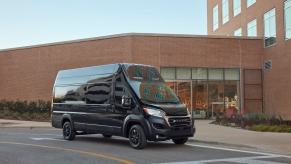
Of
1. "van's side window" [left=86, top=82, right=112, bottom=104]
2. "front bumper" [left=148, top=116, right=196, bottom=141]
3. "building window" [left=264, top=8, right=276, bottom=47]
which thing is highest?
"building window" [left=264, top=8, right=276, bottom=47]

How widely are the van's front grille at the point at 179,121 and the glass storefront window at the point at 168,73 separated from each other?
21.3 m

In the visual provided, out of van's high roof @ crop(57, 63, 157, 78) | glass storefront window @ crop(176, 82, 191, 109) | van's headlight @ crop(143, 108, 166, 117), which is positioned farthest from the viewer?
glass storefront window @ crop(176, 82, 191, 109)

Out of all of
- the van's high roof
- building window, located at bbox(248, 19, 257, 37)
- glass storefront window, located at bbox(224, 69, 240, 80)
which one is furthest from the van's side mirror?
building window, located at bbox(248, 19, 257, 37)

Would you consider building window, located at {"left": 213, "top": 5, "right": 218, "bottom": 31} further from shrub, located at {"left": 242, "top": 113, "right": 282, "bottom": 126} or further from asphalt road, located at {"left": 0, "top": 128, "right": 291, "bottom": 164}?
asphalt road, located at {"left": 0, "top": 128, "right": 291, "bottom": 164}

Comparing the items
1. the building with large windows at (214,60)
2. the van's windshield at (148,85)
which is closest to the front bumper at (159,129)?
the van's windshield at (148,85)

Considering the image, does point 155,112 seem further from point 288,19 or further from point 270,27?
point 270,27

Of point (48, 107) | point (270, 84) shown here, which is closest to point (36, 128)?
point (48, 107)

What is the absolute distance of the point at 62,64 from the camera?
39.5m

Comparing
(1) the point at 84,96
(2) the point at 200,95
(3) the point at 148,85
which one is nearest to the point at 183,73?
(2) the point at 200,95

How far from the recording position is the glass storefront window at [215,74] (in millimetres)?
37625

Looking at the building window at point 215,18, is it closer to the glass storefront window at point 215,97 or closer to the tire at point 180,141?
the glass storefront window at point 215,97

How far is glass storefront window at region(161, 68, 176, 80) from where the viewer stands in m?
36.8

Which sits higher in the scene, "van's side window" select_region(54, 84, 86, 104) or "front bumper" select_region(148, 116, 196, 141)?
"van's side window" select_region(54, 84, 86, 104)

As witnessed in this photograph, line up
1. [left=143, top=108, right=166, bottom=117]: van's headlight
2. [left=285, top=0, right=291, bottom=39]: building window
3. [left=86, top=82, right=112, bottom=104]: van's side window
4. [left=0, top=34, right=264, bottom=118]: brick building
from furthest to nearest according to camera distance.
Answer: [left=0, top=34, right=264, bottom=118]: brick building
[left=285, top=0, right=291, bottom=39]: building window
[left=86, top=82, right=112, bottom=104]: van's side window
[left=143, top=108, right=166, bottom=117]: van's headlight
